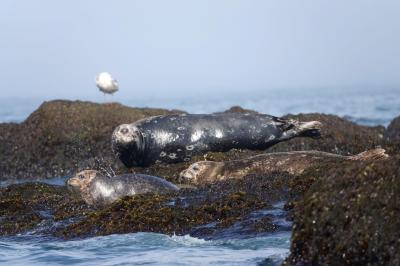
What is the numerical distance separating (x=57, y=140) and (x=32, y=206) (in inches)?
256

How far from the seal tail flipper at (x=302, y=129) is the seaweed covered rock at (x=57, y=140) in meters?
3.04

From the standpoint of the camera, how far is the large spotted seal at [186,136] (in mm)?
13711

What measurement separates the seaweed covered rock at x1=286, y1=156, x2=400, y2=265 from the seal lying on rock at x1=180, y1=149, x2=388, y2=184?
16.9ft

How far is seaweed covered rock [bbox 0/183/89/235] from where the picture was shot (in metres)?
9.73

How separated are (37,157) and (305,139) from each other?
4.73 m

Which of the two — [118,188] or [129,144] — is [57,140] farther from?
[118,188]

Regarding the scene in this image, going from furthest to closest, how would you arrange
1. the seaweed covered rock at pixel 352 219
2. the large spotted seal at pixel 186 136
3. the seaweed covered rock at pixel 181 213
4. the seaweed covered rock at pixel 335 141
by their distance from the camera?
the seaweed covered rock at pixel 335 141, the large spotted seal at pixel 186 136, the seaweed covered rock at pixel 181 213, the seaweed covered rock at pixel 352 219

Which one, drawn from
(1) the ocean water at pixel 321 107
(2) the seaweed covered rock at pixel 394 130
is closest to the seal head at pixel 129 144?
(2) the seaweed covered rock at pixel 394 130

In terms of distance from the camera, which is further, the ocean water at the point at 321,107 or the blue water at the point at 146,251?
the ocean water at the point at 321,107

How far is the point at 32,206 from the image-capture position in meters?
10.6

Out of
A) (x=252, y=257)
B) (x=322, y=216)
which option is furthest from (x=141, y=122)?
(x=322, y=216)

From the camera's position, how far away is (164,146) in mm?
13812

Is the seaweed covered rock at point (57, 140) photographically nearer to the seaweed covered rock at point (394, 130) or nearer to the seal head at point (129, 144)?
the seal head at point (129, 144)

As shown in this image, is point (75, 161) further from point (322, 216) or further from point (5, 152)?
point (322, 216)
